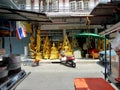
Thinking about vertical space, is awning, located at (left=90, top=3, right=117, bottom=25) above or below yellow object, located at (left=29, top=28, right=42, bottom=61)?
above

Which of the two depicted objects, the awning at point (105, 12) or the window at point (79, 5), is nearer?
the awning at point (105, 12)

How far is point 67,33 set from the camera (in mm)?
29578

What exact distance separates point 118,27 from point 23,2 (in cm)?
2772

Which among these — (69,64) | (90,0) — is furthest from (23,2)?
(69,64)

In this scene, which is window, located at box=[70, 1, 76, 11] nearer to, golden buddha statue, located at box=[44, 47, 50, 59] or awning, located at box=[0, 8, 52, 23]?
golden buddha statue, located at box=[44, 47, 50, 59]

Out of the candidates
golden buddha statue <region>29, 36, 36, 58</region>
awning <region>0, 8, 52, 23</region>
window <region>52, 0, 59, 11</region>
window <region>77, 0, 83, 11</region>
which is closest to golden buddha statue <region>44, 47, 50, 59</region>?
golden buddha statue <region>29, 36, 36, 58</region>

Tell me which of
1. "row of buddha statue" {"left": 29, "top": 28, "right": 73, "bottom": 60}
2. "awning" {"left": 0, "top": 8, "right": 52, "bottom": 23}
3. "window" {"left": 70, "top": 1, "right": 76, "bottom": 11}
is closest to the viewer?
"awning" {"left": 0, "top": 8, "right": 52, "bottom": 23}

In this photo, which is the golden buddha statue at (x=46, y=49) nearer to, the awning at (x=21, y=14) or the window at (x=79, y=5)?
the window at (x=79, y=5)

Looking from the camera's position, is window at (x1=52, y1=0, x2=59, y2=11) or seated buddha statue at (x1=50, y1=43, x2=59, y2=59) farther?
window at (x1=52, y1=0, x2=59, y2=11)

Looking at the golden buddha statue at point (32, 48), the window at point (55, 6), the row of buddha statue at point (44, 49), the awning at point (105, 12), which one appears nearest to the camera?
the awning at point (105, 12)

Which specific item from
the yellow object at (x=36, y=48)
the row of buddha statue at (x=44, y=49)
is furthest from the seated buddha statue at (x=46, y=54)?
the yellow object at (x=36, y=48)

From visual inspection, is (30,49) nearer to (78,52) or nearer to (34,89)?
(78,52)

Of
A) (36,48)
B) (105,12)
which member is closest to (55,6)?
(36,48)

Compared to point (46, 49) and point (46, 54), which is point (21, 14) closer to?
point (46, 54)
